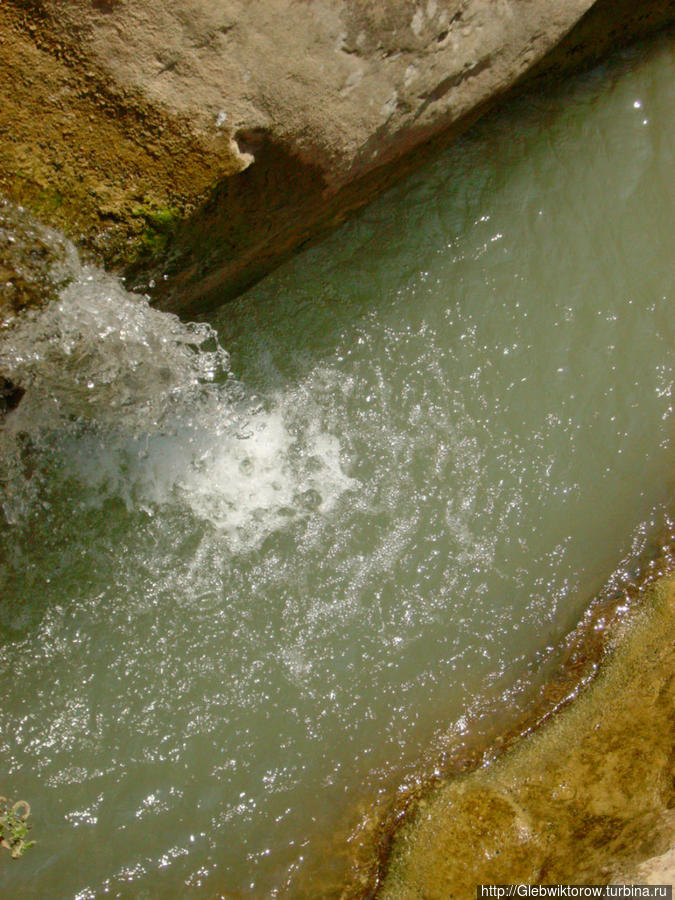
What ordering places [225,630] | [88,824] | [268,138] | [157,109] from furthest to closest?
[225,630] < [88,824] < [268,138] < [157,109]

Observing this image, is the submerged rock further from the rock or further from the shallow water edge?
the rock

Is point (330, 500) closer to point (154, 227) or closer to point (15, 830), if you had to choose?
point (154, 227)

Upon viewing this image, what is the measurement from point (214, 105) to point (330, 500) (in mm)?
1646

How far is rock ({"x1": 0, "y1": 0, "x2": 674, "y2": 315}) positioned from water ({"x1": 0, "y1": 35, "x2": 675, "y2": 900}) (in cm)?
33

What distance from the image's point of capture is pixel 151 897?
2.72 meters

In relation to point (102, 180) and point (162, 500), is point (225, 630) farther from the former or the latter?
point (102, 180)

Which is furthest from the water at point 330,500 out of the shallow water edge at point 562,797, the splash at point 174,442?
the shallow water edge at point 562,797

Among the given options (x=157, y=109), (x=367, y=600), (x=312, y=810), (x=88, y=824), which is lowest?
(x=312, y=810)

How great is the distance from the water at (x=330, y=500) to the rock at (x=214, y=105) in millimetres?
326

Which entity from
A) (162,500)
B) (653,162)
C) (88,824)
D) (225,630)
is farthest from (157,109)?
(88,824)

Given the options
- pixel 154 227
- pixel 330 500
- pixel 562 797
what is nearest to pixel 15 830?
pixel 330 500

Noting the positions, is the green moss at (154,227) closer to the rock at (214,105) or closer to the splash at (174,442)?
the rock at (214,105)

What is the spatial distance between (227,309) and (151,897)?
2.49m

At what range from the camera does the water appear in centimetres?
282
